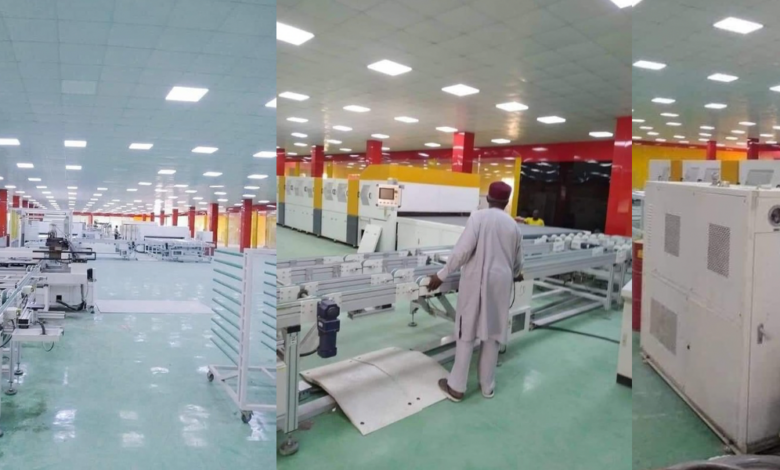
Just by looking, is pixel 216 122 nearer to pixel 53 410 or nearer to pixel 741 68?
pixel 53 410

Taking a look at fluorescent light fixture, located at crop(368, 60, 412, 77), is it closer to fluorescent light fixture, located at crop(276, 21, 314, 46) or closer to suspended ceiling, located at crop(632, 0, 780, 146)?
A: fluorescent light fixture, located at crop(276, 21, 314, 46)

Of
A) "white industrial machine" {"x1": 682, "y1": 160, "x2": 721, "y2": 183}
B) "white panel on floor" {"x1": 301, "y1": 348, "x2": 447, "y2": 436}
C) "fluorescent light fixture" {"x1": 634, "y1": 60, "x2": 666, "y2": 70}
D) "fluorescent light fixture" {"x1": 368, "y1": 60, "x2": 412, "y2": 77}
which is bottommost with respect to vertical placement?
"white panel on floor" {"x1": 301, "y1": 348, "x2": 447, "y2": 436}

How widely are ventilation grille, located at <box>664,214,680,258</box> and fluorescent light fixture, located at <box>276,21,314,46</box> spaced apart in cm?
353

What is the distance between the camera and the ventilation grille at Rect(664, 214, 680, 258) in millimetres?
2931

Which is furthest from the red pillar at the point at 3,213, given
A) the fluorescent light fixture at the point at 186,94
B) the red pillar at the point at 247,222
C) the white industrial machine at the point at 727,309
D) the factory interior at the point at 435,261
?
the white industrial machine at the point at 727,309

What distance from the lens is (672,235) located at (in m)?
3.02

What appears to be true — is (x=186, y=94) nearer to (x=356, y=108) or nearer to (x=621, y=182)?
(x=356, y=108)

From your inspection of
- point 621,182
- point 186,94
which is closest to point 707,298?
point 186,94

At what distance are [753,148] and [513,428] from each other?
11.9 meters

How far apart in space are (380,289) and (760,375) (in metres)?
1.97

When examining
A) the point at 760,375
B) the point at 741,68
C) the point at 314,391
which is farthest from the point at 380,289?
the point at 741,68

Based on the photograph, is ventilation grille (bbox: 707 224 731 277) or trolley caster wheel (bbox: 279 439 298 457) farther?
ventilation grille (bbox: 707 224 731 277)

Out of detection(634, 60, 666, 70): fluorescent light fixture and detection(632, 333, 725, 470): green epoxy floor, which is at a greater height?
detection(634, 60, 666, 70): fluorescent light fixture

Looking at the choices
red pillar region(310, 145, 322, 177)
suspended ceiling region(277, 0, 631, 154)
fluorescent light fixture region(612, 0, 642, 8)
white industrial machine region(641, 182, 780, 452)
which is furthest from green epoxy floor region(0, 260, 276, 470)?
red pillar region(310, 145, 322, 177)
